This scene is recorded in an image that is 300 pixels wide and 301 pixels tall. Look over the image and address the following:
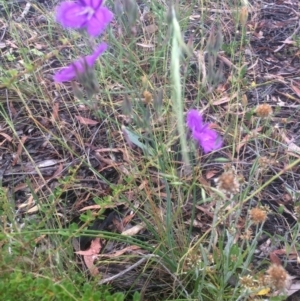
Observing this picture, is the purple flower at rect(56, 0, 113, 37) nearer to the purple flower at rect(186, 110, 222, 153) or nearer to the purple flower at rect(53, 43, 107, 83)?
the purple flower at rect(53, 43, 107, 83)

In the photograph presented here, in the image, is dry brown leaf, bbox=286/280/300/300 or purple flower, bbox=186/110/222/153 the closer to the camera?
purple flower, bbox=186/110/222/153

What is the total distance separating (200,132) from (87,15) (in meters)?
0.31

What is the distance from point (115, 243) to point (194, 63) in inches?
33.6

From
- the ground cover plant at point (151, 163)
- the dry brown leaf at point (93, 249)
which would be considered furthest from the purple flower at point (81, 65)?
the dry brown leaf at point (93, 249)

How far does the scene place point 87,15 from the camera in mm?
982

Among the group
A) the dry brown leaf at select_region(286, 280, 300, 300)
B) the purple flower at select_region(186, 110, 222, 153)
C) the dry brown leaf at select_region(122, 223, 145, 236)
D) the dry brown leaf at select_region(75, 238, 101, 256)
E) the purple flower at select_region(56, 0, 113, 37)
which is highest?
the purple flower at select_region(56, 0, 113, 37)

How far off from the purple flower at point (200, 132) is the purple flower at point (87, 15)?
242mm

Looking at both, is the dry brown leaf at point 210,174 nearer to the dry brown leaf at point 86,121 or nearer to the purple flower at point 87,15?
the dry brown leaf at point 86,121

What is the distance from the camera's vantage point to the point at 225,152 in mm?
1641

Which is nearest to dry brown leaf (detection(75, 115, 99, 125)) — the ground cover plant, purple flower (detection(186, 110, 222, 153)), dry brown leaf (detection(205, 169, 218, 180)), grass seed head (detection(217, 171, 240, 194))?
the ground cover plant

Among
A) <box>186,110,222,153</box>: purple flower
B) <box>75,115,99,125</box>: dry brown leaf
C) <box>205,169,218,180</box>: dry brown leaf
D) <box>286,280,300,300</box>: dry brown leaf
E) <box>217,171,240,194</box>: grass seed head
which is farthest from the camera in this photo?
<box>75,115,99,125</box>: dry brown leaf

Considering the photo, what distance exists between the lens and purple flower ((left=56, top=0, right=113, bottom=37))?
0.96 metres

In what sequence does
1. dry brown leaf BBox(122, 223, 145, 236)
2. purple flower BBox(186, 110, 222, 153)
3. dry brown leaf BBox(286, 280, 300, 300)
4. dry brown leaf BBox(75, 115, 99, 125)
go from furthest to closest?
dry brown leaf BBox(75, 115, 99, 125)
dry brown leaf BBox(122, 223, 145, 236)
dry brown leaf BBox(286, 280, 300, 300)
purple flower BBox(186, 110, 222, 153)

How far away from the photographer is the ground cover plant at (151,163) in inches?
41.6
